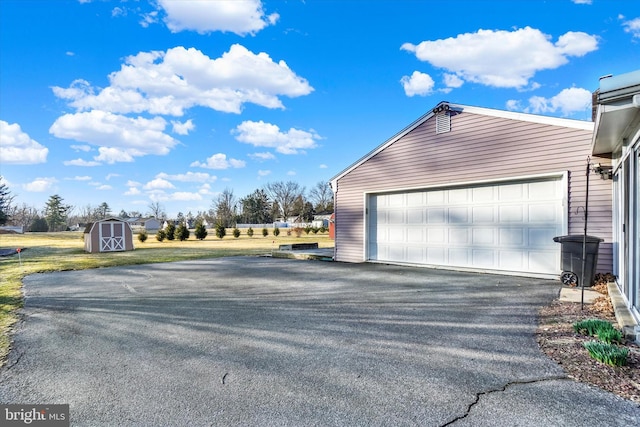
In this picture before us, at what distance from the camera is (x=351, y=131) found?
2320 cm

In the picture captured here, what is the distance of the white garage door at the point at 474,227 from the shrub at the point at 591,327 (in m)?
3.92

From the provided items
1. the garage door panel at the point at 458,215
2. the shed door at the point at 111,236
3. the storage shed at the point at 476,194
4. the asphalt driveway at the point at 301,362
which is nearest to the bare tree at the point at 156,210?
the shed door at the point at 111,236

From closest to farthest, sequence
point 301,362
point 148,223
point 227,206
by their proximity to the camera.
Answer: point 301,362, point 227,206, point 148,223

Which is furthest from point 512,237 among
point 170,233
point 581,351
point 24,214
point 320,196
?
point 24,214

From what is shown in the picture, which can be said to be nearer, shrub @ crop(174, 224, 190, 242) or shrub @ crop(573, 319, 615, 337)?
shrub @ crop(573, 319, 615, 337)

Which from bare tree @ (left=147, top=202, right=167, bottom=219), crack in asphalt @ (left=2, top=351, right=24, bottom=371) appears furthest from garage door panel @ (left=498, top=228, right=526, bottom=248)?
bare tree @ (left=147, top=202, right=167, bottom=219)

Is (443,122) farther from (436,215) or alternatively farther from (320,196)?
(320,196)

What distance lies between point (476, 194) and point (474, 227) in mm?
813

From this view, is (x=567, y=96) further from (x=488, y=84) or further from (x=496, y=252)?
(x=496, y=252)

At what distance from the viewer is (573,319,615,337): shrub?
11.5 feet

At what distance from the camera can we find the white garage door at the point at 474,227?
24.0 ft

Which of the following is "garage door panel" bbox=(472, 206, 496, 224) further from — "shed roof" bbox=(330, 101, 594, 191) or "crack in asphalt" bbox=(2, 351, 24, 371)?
"crack in asphalt" bbox=(2, 351, 24, 371)

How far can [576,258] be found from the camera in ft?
20.5

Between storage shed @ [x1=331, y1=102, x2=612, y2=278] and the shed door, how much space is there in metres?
15.4
